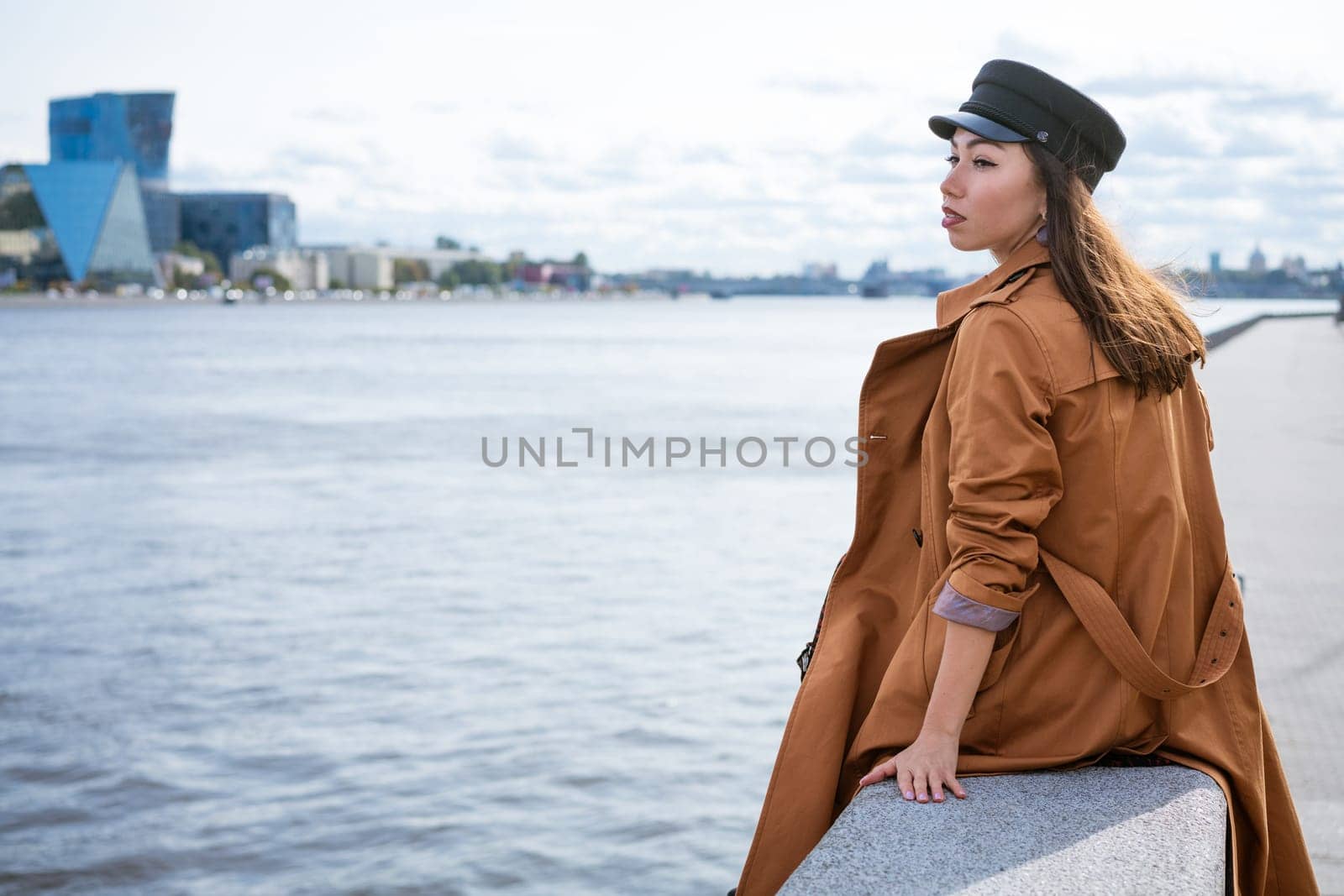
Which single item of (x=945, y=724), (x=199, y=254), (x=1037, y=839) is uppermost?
(x=199, y=254)

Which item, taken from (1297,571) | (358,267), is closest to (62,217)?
(358,267)

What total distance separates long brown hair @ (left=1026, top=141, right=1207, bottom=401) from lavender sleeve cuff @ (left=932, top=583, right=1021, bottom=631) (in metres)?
0.39

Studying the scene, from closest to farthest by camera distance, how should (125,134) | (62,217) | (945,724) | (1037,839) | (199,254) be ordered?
(1037,839) < (945,724) < (62,217) < (125,134) < (199,254)

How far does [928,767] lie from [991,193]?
86 cm

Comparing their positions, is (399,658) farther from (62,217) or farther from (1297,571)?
(62,217)

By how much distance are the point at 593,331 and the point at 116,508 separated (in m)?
77.8

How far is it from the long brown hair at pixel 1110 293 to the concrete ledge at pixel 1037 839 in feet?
1.97

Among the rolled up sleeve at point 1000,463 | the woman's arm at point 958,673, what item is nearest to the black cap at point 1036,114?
the rolled up sleeve at point 1000,463

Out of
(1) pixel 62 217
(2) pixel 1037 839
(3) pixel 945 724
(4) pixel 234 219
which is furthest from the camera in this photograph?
(4) pixel 234 219

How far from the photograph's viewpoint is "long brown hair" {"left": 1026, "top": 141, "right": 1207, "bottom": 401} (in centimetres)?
208

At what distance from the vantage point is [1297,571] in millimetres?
6770

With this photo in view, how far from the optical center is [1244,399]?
1620 cm

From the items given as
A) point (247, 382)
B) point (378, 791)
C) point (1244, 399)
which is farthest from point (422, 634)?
point (247, 382)

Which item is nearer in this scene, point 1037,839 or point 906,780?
point 1037,839
